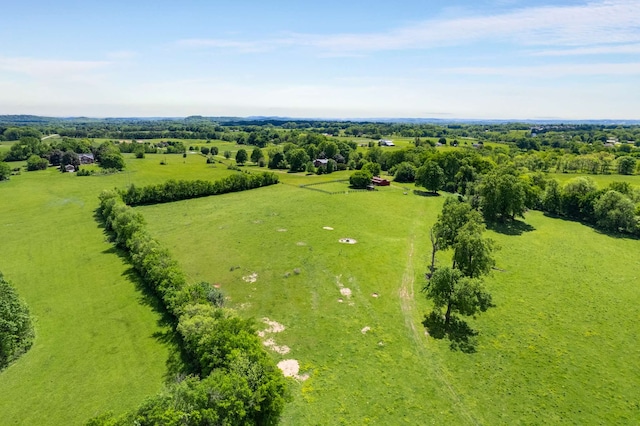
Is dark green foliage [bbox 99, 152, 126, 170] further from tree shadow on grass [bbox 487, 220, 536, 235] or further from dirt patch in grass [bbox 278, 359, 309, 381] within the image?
tree shadow on grass [bbox 487, 220, 536, 235]

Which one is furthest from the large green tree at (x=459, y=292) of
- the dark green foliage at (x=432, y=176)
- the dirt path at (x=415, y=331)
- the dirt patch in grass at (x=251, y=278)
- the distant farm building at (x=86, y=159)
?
the distant farm building at (x=86, y=159)

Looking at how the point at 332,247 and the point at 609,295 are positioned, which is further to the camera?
the point at 332,247

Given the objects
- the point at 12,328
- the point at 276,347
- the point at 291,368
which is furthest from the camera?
the point at 276,347

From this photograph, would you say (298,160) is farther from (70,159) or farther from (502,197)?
(70,159)

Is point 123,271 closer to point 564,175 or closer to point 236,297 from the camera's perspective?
point 236,297

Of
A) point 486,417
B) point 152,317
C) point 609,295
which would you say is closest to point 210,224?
point 152,317

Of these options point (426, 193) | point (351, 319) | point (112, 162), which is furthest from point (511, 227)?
point (112, 162)

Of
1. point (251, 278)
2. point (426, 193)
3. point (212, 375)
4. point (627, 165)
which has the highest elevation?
point (627, 165)
